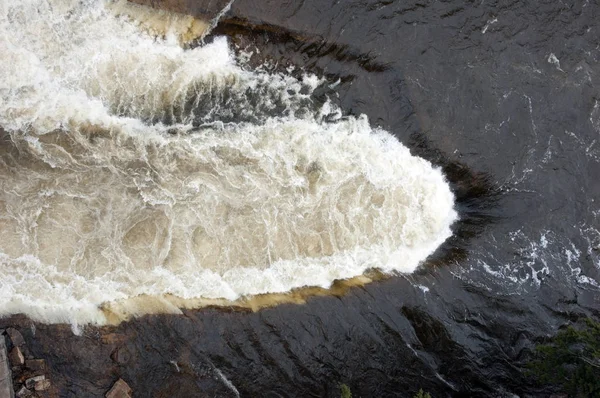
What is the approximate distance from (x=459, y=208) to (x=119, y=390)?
10.4 metres

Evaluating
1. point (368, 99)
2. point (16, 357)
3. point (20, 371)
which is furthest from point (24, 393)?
point (368, 99)

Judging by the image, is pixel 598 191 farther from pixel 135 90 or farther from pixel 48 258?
pixel 48 258

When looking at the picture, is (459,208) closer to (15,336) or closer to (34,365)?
(34,365)

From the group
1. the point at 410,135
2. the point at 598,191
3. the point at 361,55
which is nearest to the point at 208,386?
the point at 410,135

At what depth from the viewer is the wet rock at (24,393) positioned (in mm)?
11883

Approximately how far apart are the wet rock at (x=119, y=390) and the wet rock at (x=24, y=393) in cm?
167

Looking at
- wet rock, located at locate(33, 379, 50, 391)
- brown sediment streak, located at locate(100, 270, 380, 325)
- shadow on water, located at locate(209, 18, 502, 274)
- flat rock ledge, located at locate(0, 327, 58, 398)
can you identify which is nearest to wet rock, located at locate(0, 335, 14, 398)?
flat rock ledge, located at locate(0, 327, 58, 398)

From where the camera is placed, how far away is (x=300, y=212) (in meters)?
14.2

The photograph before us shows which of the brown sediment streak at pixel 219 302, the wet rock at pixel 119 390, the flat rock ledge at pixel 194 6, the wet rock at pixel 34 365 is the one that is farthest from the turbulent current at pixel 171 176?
the wet rock at pixel 119 390

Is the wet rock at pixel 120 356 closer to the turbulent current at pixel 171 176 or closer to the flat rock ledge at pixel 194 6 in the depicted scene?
the turbulent current at pixel 171 176

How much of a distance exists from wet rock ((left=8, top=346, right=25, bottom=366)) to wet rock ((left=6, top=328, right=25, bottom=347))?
0.11 m

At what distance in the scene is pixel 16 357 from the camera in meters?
12.0

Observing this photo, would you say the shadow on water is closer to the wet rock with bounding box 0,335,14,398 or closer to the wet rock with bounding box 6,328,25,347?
the wet rock with bounding box 6,328,25,347

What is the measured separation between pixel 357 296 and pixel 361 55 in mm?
6664
